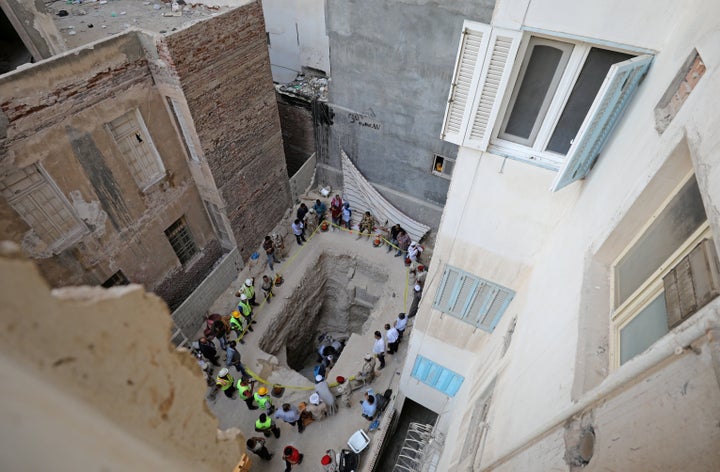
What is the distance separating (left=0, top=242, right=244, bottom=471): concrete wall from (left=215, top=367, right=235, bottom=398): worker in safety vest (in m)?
8.88

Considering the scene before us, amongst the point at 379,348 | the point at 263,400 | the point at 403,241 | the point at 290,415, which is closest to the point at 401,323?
the point at 379,348

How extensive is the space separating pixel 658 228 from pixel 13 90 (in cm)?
873

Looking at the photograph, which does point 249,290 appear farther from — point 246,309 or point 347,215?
point 347,215

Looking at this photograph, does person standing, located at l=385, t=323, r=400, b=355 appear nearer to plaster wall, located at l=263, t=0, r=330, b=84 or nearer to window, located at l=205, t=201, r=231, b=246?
window, located at l=205, t=201, r=231, b=246

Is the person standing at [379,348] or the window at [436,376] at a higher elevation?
the person standing at [379,348]

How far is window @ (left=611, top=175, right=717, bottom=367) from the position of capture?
2209 mm

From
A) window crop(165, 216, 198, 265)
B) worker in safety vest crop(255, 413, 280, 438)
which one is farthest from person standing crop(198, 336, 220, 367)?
window crop(165, 216, 198, 265)

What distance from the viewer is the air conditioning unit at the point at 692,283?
1874 mm

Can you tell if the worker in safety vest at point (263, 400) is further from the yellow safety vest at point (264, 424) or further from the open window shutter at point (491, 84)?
the open window shutter at point (491, 84)

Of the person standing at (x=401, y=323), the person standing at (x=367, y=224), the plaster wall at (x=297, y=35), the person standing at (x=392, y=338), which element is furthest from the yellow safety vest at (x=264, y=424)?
the plaster wall at (x=297, y=35)

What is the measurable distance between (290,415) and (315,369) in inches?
69.3

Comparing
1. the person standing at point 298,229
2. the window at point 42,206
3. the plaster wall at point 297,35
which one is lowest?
the window at point 42,206

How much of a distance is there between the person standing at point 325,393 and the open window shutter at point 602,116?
7502 mm

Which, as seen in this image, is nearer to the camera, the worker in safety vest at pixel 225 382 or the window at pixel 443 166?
the worker in safety vest at pixel 225 382
